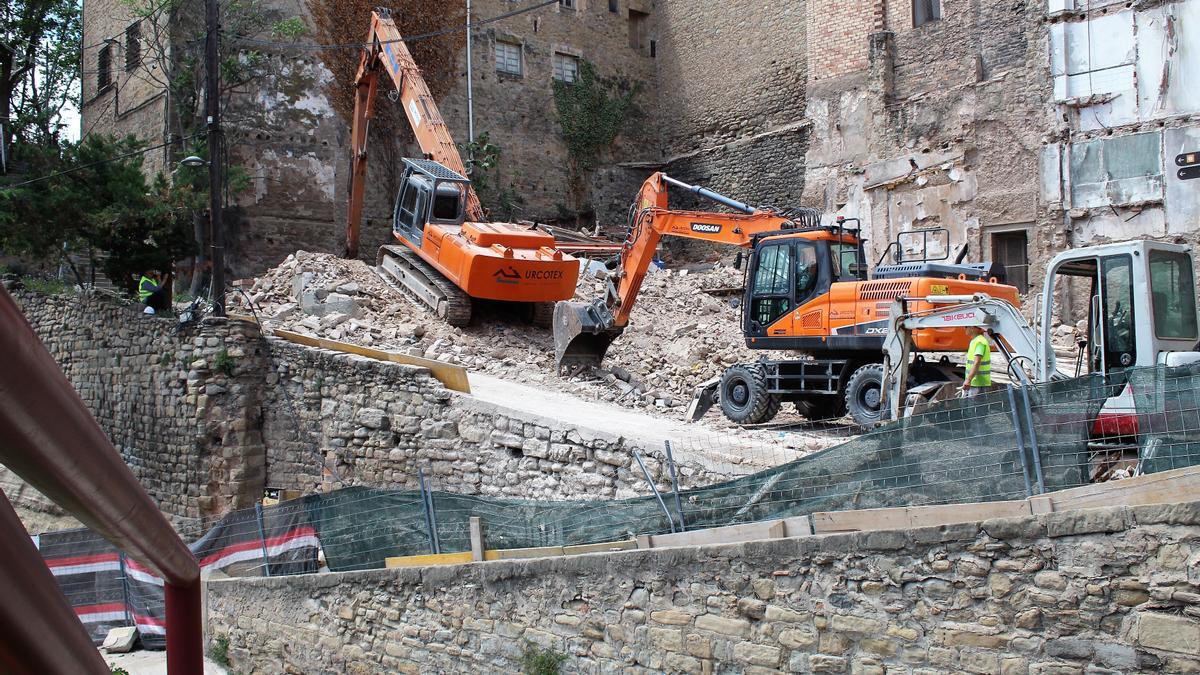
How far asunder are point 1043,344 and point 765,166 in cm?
1719

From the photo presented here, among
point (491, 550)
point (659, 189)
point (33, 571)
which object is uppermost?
point (659, 189)

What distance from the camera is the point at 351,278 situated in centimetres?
1616

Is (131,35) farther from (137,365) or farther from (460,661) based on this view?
Result: (460,661)

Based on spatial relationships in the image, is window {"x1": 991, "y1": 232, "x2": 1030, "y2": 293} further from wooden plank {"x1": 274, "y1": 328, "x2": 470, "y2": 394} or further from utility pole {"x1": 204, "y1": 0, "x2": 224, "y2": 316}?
utility pole {"x1": 204, "y1": 0, "x2": 224, "y2": 316}

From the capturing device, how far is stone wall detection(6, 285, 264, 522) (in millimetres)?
13258

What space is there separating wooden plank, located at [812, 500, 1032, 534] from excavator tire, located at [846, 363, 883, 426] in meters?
4.79

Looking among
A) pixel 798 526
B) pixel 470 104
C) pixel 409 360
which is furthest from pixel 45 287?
pixel 798 526

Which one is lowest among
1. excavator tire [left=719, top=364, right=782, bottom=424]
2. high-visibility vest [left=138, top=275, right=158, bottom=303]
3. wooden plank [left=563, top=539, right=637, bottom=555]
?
wooden plank [left=563, top=539, right=637, bottom=555]

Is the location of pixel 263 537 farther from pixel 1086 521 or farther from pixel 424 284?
pixel 1086 521

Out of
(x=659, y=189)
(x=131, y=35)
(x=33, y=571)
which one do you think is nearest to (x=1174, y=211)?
(x=659, y=189)

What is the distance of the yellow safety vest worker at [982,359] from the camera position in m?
8.57

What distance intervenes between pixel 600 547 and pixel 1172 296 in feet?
14.8

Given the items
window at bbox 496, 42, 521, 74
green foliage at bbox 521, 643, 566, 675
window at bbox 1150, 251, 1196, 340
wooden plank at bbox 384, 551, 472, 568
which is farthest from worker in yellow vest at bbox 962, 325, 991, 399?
window at bbox 496, 42, 521, 74

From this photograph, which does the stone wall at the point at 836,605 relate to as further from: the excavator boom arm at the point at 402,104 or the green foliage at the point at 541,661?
the excavator boom arm at the point at 402,104
